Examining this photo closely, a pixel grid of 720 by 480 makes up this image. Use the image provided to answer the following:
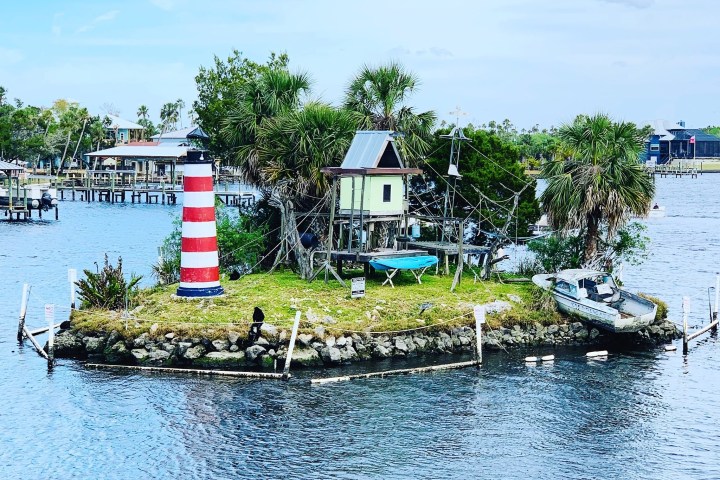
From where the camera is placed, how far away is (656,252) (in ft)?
219

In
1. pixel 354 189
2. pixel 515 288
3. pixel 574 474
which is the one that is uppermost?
pixel 354 189

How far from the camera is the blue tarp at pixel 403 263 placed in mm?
36125

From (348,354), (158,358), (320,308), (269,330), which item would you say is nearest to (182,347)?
(158,358)

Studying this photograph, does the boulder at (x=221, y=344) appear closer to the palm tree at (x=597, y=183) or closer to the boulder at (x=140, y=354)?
the boulder at (x=140, y=354)

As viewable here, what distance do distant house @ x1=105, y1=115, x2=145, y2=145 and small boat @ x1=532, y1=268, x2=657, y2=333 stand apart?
125 m

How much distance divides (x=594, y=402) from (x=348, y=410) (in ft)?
23.4

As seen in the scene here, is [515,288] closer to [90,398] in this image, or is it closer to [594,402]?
[594,402]

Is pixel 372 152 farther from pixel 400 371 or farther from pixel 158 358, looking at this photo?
pixel 158 358

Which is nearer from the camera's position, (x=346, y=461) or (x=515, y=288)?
(x=346, y=461)

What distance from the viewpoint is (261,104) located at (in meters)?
43.9

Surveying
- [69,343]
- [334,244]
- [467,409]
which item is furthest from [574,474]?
[334,244]

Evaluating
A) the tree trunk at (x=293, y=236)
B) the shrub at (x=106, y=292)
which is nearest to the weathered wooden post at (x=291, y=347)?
the shrub at (x=106, y=292)

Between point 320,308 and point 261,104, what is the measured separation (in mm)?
14016

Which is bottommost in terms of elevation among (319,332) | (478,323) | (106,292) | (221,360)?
(221,360)
